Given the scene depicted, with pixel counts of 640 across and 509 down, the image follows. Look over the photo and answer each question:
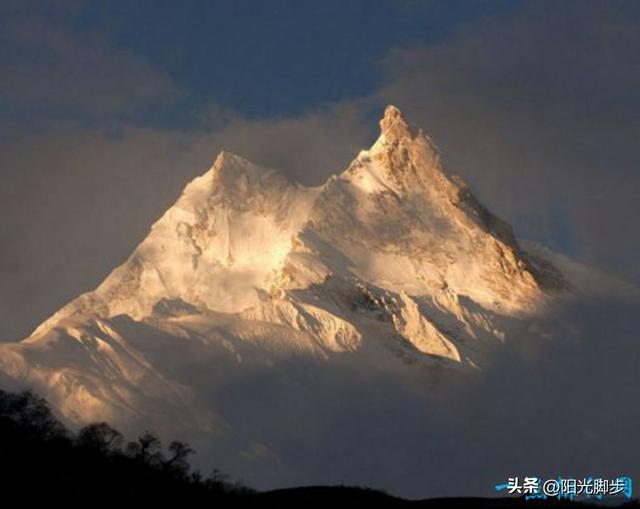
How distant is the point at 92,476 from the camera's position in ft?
576

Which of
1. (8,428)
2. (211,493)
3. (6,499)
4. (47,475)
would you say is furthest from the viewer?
(8,428)

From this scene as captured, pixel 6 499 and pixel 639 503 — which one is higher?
pixel 639 503

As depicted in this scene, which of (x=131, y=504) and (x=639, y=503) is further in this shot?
(x=639, y=503)

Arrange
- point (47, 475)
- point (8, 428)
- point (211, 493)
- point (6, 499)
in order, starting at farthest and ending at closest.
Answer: point (8, 428), point (211, 493), point (47, 475), point (6, 499)

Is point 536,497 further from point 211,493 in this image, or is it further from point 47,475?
point 47,475

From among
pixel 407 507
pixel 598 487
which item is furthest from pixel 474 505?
pixel 598 487

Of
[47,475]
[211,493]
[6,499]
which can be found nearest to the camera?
[6,499]

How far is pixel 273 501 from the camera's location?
177 metres

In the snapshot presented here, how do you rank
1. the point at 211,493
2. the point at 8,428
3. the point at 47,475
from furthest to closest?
1. the point at 8,428
2. the point at 211,493
3. the point at 47,475

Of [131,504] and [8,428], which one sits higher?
[8,428]

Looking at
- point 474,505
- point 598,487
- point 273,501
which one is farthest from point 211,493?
point 598,487

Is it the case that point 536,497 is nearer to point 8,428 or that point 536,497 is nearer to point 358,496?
point 358,496

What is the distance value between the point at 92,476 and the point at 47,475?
5.49 m

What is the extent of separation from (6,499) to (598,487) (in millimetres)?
55841
